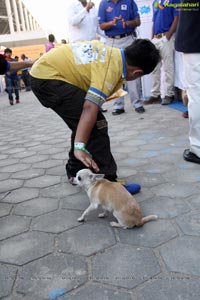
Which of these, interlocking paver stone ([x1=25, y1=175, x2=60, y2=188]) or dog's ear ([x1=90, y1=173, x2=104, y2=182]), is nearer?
dog's ear ([x1=90, y1=173, x2=104, y2=182])

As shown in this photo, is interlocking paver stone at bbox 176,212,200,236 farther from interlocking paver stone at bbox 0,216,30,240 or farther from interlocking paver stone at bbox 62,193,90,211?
interlocking paver stone at bbox 0,216,30,240

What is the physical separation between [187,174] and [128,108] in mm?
3728

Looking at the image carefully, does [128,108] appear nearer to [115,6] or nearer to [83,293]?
[115,6]

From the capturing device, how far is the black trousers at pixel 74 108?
235cm

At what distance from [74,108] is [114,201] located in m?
0.78

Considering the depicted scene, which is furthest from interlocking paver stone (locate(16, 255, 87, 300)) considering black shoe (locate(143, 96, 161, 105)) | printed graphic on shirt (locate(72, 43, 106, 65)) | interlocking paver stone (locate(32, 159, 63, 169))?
black shoe (locate(143, 96, 161, 105))

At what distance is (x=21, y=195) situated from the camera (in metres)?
2.69

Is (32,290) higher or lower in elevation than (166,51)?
lower

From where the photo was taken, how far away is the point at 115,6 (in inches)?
209

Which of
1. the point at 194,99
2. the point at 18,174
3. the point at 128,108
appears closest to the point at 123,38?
the point at 128,108

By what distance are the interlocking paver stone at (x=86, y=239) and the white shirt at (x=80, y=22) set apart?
4.18 m

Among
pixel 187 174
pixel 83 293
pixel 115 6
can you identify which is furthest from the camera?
pixel 115 6

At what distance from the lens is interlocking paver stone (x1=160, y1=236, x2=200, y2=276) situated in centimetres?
162

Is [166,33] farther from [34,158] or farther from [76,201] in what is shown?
[76,201]
